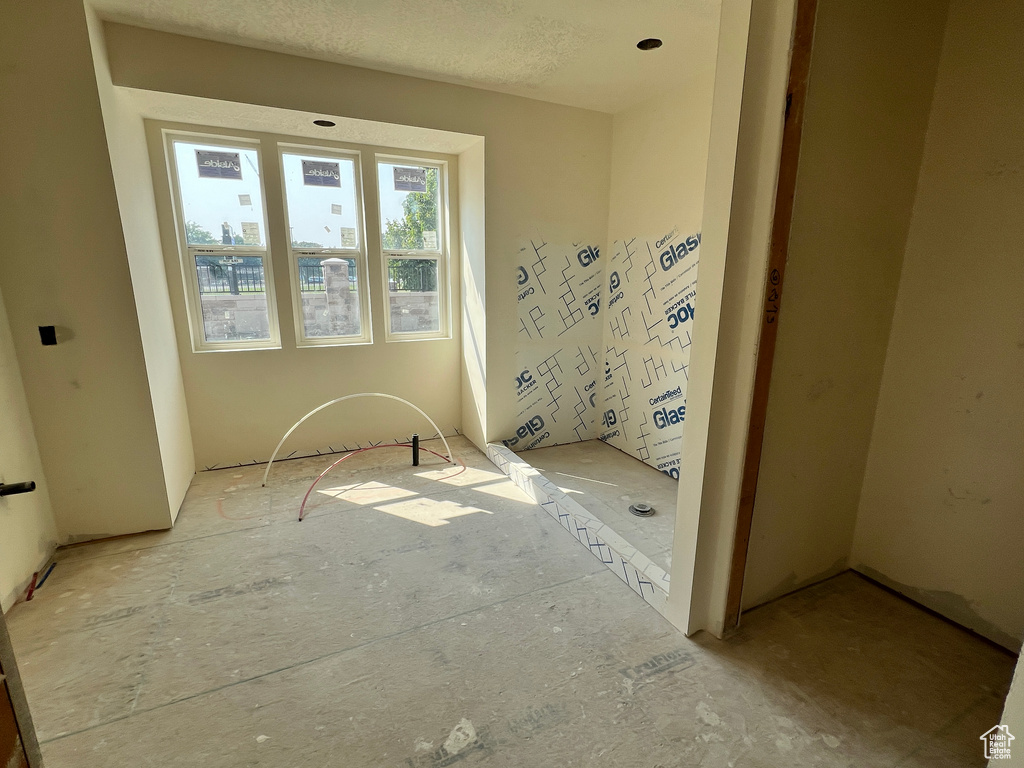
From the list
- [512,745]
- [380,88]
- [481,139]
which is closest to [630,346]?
[481,139]

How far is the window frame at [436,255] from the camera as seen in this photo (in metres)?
3.89

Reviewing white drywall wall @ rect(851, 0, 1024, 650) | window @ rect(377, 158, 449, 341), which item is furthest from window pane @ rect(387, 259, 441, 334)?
white drywall wall @ rect(851, 0, 1024, 650)

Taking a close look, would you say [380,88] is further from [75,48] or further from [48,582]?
[48,582]

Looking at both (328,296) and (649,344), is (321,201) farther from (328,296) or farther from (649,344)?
(649,344)

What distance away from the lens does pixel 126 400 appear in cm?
262

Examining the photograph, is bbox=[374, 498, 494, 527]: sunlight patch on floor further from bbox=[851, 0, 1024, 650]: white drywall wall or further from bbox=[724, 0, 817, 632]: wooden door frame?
bbox=[851, 0, 1024, 650]: white drywall wall

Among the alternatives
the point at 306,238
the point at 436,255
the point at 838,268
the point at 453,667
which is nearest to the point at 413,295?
the point at 436,255

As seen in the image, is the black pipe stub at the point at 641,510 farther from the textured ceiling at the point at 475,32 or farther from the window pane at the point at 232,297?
the window pane at the point at 232,297

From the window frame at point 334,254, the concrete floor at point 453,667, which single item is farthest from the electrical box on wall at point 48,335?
the window frame at point 334,254

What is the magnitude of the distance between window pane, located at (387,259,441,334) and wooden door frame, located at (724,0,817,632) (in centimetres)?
306

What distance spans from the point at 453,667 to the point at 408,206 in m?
3.50

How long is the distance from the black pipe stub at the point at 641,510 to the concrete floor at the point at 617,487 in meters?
0.03

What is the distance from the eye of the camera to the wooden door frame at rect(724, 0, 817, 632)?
5.06ft

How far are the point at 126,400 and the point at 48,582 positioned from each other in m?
0.97
